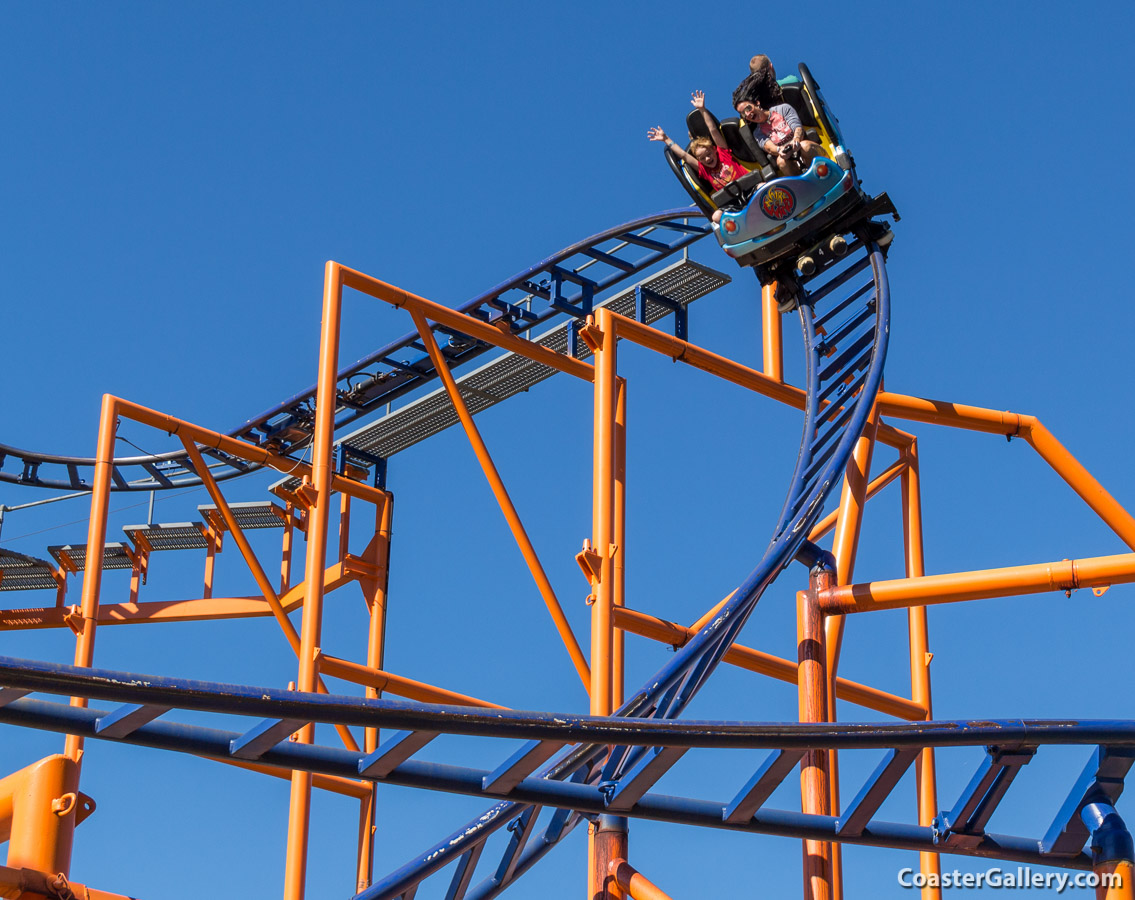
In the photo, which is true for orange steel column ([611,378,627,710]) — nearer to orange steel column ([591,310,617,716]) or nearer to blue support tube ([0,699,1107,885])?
orange steel column ([591,310,617,716])

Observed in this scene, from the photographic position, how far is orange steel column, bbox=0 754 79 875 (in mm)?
2799

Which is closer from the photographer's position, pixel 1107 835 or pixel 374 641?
pixel 1107 835

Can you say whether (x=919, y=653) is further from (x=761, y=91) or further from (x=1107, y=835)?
(x=1107, y=835)

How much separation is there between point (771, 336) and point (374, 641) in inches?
138

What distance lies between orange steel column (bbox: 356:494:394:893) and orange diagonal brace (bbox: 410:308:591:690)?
141 cm

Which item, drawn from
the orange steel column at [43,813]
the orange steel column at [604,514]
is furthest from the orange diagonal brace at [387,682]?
the orange steel column at [43,813]

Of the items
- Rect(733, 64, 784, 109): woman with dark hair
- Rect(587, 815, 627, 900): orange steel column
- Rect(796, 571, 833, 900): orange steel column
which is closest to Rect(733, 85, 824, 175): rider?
Rect(733, 64, 784, 109): woman with dark hair

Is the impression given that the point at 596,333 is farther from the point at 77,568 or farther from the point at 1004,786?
the point at 77,568

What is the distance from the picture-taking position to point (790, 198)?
8.62 m

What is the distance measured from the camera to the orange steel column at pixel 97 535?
9.24 meters

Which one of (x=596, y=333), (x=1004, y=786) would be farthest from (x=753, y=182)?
(x=1004, y=786)

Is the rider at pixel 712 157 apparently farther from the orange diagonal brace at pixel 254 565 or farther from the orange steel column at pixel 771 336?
the orange diagonal brace at pixel 254 565

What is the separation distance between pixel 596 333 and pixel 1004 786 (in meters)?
4.05

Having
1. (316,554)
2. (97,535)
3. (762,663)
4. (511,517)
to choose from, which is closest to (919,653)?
(762,663)
